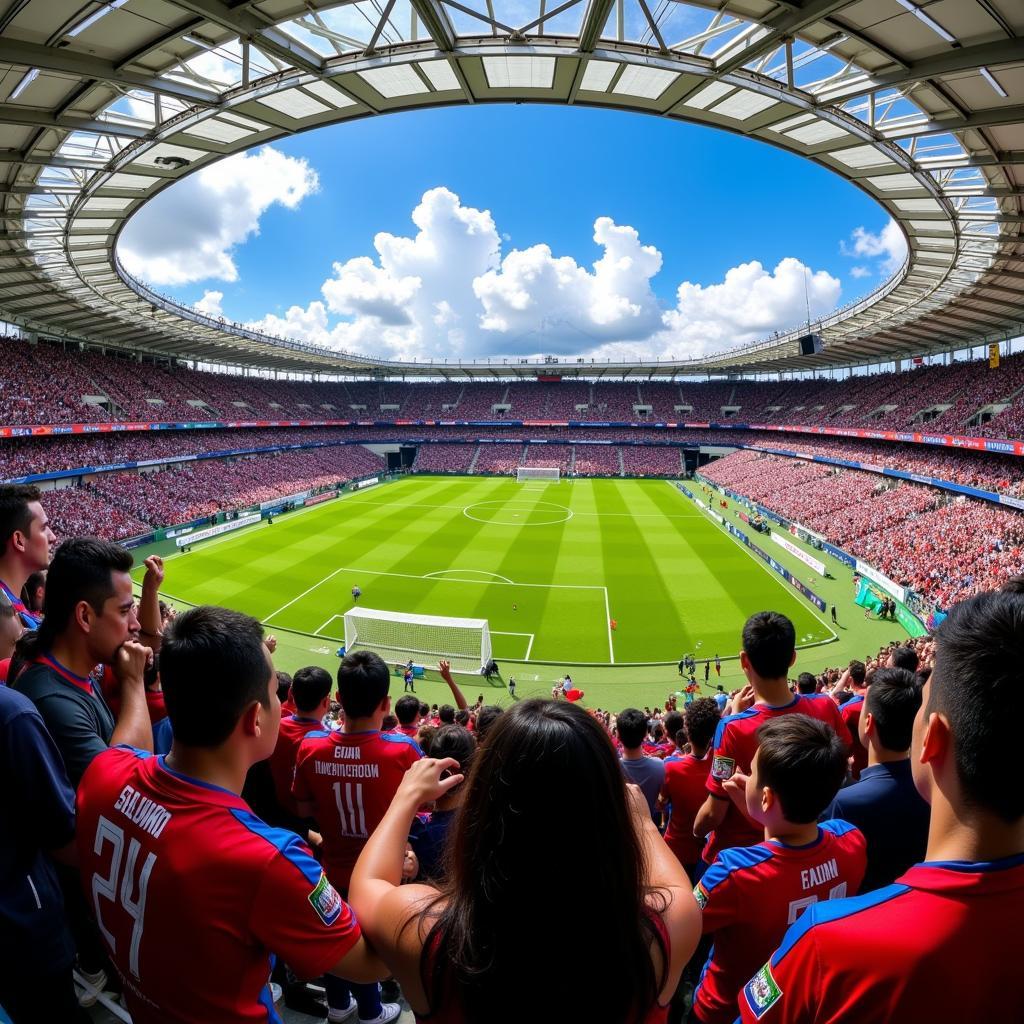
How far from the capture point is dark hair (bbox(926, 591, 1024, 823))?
168cm

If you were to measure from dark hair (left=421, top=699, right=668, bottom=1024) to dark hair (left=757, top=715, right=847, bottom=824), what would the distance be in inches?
58.3

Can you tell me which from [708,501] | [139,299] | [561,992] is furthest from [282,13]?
[708,501]

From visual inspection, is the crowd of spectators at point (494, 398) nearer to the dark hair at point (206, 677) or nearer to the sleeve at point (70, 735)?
the dark hair at point (206, 677)

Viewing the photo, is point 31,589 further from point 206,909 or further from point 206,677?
point 206,909

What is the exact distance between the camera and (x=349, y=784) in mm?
3855

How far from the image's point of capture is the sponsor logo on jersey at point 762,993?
5.99 ft

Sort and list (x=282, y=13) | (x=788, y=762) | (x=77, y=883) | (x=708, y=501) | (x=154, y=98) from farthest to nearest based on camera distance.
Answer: (x=708, y=501)
(x=154, y=98)
(x=282, y=13)
(x=77, y=883)
(x=788, y=762)

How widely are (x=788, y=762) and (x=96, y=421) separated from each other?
49.7 m

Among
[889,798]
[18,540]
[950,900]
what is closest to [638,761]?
[889,798]

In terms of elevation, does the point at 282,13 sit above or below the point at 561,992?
above

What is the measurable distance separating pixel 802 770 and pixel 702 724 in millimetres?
2342

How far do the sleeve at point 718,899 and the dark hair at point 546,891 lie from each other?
1.40 meters

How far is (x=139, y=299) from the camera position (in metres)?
32.9

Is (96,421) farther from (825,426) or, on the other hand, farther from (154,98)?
(825,426)
